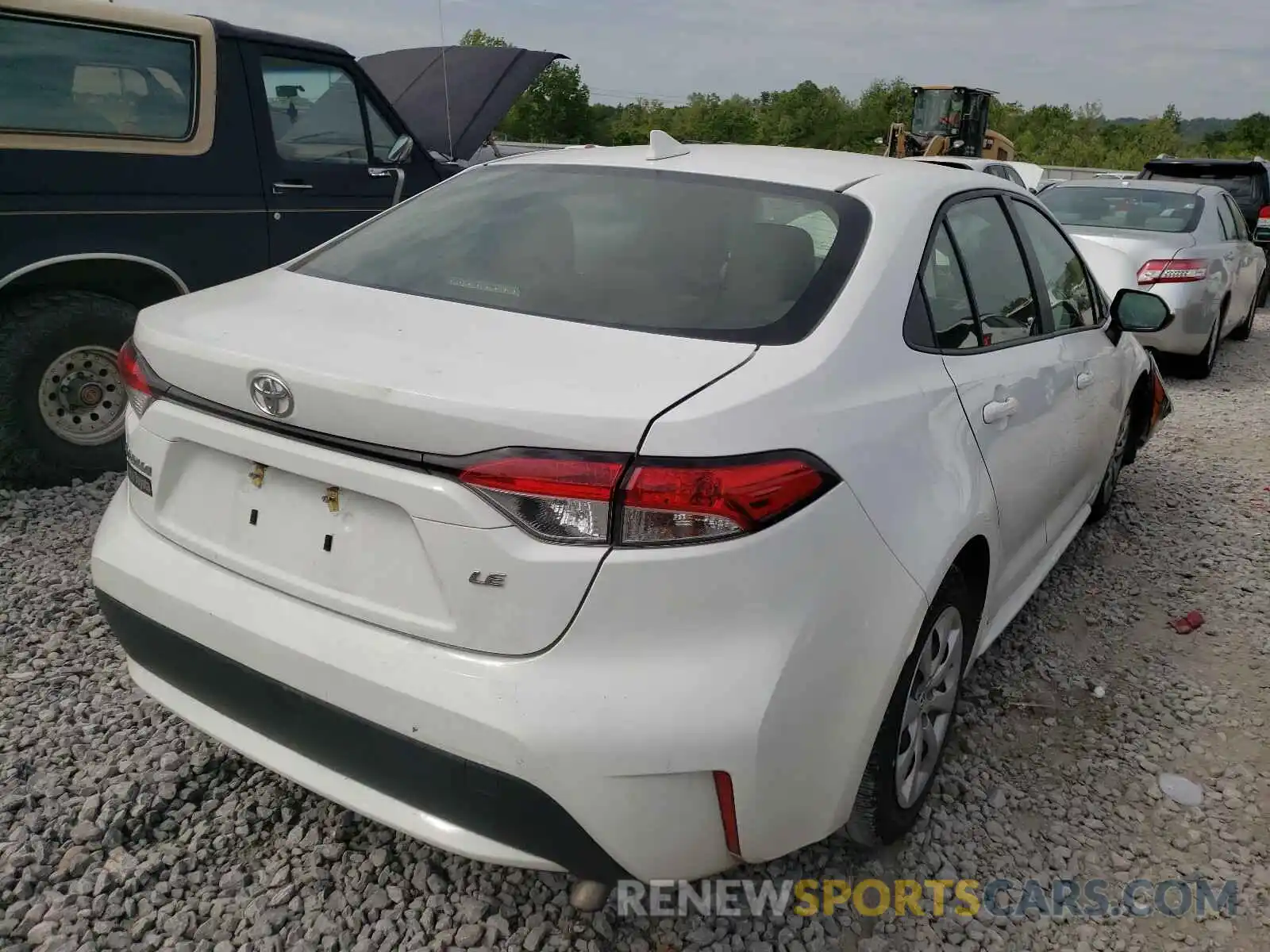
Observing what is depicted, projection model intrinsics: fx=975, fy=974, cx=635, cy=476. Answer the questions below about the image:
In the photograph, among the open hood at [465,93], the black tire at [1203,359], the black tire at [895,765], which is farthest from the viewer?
the black tire at [1203,359]

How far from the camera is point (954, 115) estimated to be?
22109mm

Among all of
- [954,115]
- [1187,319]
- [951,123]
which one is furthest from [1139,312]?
[954,115]

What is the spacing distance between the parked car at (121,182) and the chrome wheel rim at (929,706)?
360cm

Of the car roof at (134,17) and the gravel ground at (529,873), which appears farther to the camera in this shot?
the car roof at (134,17)

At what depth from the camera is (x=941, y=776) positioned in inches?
106

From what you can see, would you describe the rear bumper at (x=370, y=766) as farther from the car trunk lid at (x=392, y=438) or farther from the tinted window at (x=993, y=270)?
the tinted window at (x=993, y=270)

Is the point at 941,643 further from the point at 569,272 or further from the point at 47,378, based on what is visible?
the point at 47,378

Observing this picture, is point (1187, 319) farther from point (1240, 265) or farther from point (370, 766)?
point (370, 766)

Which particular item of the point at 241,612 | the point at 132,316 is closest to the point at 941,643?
the point at 241,612

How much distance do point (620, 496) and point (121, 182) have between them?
356cm

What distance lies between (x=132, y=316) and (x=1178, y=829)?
429 centimetres

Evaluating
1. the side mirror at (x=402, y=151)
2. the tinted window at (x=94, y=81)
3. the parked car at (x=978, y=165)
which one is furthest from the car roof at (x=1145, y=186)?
the tinted window at (x=94, y=81)

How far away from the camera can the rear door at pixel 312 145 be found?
183 inches

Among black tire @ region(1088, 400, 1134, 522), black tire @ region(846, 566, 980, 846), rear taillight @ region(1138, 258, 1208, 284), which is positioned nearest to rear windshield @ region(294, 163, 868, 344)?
black tire @ region(846, 566, 980, 846)
